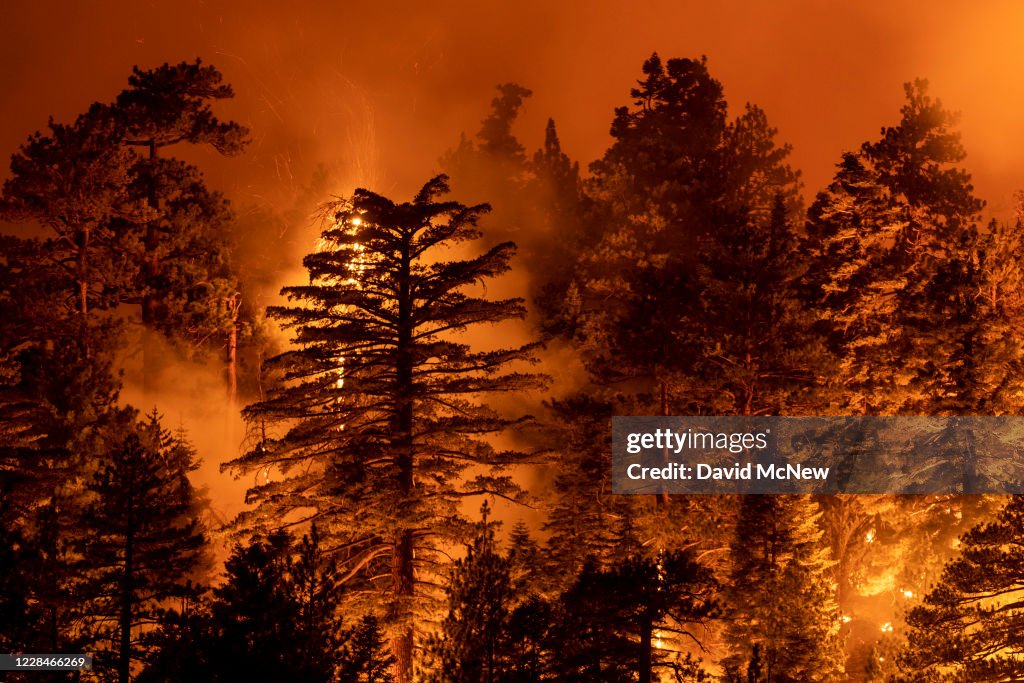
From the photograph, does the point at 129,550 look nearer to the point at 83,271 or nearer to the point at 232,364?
the point at 83,271

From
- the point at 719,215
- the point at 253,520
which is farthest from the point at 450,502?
the point at 719,215

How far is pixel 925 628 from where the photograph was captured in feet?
69.6

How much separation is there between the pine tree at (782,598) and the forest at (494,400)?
0.09 metres

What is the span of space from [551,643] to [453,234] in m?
9.81

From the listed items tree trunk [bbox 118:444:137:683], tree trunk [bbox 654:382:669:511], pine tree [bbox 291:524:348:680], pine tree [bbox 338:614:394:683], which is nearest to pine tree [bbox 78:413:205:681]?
tree trunk [bbox 118:444:137:683]

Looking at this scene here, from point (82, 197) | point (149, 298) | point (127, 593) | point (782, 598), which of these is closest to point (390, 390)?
point (127, 593)

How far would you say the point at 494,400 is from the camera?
151 feet

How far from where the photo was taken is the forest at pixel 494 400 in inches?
688

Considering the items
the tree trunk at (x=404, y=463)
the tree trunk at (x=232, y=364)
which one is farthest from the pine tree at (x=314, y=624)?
the tree trunk at (x=232, y=364)

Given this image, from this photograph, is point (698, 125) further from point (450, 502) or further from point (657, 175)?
point (450, 502)

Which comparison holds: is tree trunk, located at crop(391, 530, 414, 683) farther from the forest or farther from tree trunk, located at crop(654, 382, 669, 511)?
tree trunk, located at crop(654, 382, 669, 511)

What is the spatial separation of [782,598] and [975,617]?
204 inches

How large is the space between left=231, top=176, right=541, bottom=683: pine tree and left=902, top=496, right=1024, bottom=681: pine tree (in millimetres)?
9463

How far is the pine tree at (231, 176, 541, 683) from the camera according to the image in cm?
2170
